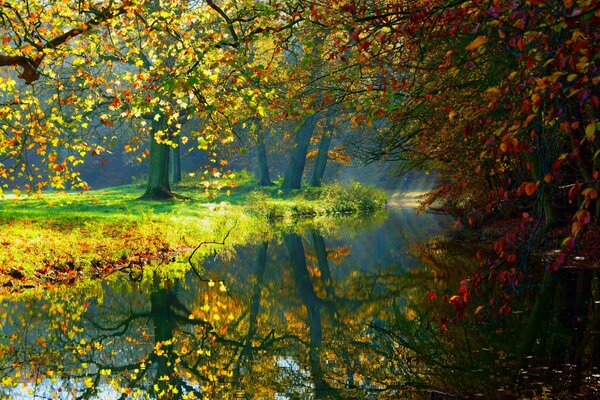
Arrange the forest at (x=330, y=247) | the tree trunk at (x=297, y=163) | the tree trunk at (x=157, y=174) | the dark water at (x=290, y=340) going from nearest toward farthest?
1. the forest at (x=330, y=247)
2. the dark water at (x=290, y=340)
3. the tree trunk at (x=157, y=174)
4. the tree trunk at (x=297, y=163)

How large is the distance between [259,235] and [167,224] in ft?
15.6

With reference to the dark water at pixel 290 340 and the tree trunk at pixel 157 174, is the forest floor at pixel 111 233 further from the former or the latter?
the tree trunk at pixel 157 174

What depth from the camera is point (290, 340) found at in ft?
33.1

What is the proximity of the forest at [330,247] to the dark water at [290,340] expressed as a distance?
5 centimetres

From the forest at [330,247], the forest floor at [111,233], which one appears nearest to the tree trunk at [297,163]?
the forest floor at [111,233]

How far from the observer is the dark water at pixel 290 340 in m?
7.59

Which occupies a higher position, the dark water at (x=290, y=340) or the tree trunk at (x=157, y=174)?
the tree trunk at (x=157, y=174)

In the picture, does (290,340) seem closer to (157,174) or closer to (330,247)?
(330,247)

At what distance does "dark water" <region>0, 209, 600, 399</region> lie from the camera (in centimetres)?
759

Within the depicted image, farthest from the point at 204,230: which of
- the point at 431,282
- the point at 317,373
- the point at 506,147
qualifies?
the point at 506,147

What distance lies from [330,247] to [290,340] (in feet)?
42.8

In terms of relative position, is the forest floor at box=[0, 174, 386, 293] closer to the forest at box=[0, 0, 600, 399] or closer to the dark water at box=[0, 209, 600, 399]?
the forest at box=[0, 0, 600, 399]

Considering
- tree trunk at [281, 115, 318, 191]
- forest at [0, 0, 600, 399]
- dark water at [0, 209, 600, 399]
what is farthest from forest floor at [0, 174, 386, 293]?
tree trunk at [281, 115, 318, 191]

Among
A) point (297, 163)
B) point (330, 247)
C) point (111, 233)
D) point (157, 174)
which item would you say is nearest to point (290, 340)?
point (111, 233)
